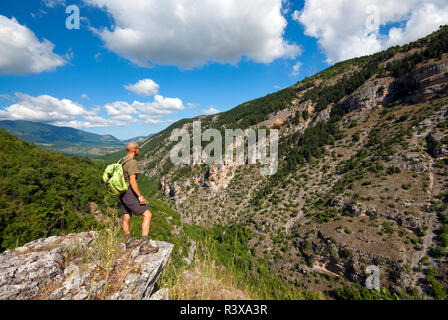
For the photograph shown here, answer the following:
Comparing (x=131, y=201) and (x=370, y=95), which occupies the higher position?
(x=370, y=95)

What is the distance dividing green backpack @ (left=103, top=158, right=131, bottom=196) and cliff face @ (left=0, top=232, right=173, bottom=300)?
1594 millimetres

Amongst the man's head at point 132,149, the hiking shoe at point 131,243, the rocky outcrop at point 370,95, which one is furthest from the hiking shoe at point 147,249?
the rocky outcrop at point 370,95

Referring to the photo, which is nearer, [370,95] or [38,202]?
[38,202]

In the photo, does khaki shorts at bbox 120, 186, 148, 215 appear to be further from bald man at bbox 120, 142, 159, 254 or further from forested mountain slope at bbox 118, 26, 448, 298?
forested mountain slope at bbox 118, 26, 448, 298

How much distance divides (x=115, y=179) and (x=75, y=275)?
206 centimetres

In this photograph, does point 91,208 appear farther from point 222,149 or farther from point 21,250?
point 222,149

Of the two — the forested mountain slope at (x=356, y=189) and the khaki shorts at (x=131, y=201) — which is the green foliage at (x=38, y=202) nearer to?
the khaki shorts at (x=131, y=201)

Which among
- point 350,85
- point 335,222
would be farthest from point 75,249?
point 350,85

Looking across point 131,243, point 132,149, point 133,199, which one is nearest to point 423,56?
point 132,149

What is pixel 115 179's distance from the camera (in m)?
4.09

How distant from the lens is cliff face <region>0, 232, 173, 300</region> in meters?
3.01

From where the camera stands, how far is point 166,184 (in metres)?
92.9

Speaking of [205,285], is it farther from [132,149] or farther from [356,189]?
[356,189]

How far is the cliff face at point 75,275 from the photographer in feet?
9.88
